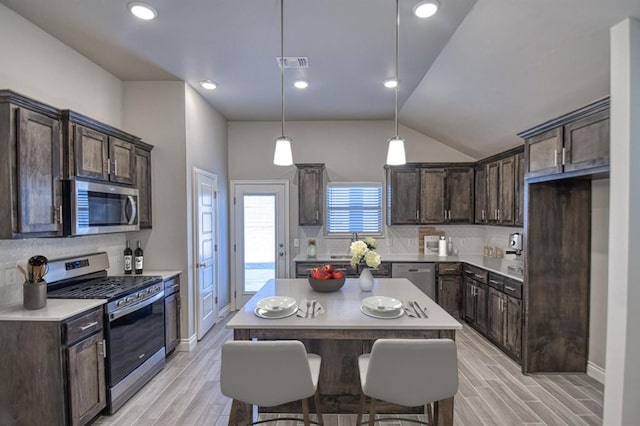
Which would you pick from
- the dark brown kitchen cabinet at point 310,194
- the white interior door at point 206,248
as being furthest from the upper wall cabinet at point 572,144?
the white interior door at point 206,248

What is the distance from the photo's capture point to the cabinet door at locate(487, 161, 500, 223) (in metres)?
4.48

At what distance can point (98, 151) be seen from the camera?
302 cm

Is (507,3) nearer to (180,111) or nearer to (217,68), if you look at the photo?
(217,68)

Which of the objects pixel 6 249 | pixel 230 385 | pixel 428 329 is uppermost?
pixel 6 249

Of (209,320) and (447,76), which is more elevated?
(447,76)

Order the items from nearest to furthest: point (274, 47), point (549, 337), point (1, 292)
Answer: point (1, 292) < point (274, 47) < point (549, 337)

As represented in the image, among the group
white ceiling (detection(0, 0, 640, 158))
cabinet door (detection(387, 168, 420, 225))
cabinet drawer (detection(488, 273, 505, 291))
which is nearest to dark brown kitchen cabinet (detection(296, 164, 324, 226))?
cabinet door (detection(387, 168, 420, 225))

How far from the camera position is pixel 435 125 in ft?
16.1

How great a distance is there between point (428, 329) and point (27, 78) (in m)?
3.56

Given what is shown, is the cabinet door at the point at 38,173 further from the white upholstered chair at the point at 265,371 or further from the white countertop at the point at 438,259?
the white countertop at the point at 438,259

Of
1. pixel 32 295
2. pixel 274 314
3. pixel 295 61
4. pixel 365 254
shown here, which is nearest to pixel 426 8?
pixel 295 61

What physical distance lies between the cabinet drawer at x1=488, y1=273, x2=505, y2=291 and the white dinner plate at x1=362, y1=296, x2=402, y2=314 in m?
2.04

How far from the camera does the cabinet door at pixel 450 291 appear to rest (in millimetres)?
4859

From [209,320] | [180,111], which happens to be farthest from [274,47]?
[209,320]
